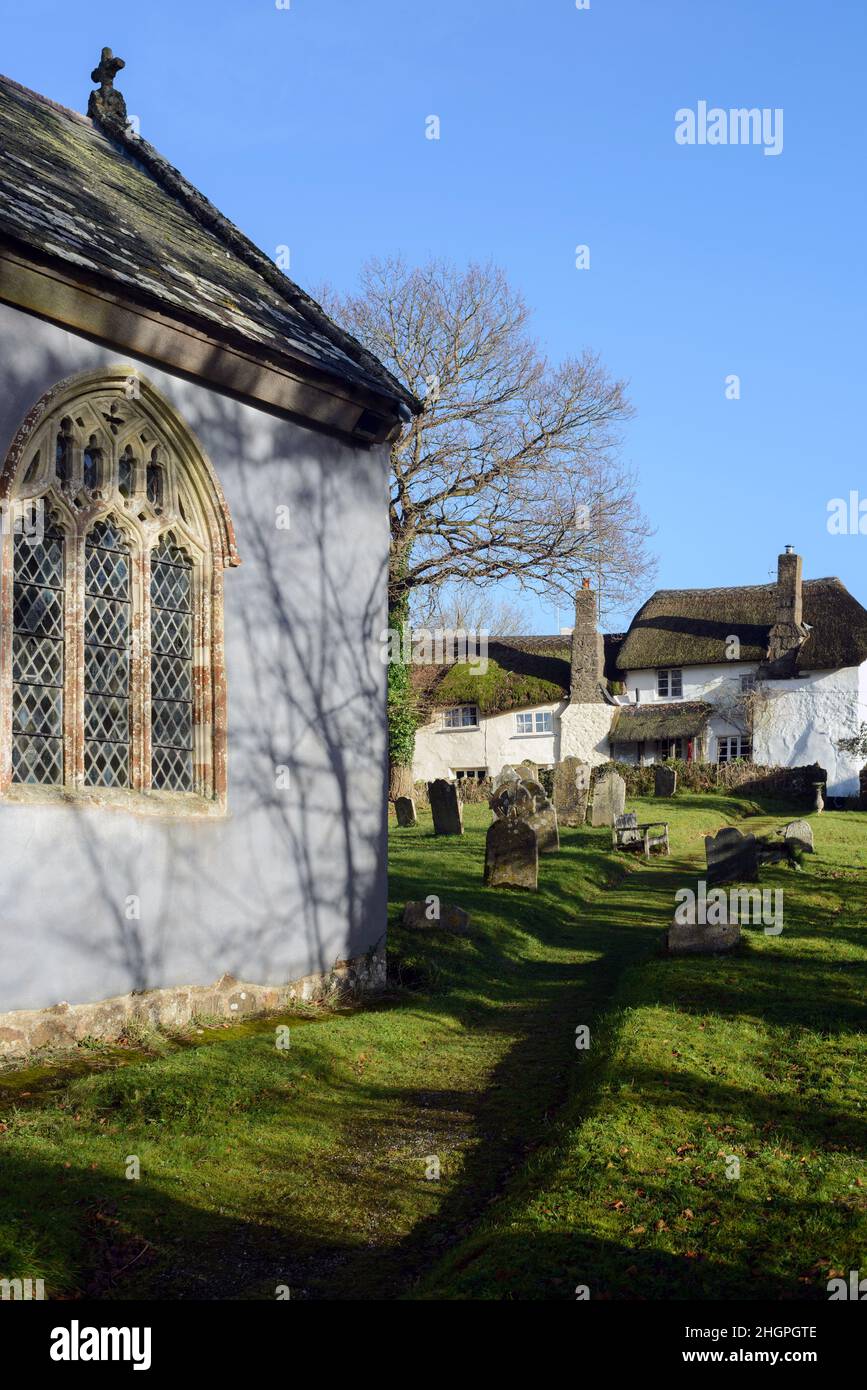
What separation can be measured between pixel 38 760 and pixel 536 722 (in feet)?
153

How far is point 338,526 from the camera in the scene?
40.2ft

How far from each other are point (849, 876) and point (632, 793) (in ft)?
90.9

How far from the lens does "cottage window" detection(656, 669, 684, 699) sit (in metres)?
55.4

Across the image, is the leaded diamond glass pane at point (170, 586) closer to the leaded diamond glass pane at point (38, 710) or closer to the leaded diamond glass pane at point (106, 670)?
the leaded diamond glass pane at point (106, 670)

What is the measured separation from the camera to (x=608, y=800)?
29.5 meters

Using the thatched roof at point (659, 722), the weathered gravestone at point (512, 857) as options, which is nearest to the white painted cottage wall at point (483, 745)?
the thatched roof at point (659, 722)

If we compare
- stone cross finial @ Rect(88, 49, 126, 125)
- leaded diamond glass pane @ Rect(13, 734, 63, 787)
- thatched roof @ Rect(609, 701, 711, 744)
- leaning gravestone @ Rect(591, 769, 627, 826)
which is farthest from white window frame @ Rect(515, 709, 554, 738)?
leaded diamond glass pane @ Rect(13, 734, 63, 787)

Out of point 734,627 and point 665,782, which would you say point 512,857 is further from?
point 734,627

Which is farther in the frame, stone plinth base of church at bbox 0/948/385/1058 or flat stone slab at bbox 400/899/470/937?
flat stone slab at bbox 400/899/470/937

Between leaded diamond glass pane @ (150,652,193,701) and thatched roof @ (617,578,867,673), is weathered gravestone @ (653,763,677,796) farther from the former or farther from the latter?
leaded diamond glass pane @ (150,652,193,701)

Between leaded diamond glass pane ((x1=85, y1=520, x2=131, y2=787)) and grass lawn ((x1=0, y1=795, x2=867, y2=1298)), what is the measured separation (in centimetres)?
222

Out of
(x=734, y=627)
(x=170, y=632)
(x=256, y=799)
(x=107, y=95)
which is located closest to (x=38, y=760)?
(x=170, y=632)

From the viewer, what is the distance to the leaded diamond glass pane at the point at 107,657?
390 inches
